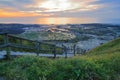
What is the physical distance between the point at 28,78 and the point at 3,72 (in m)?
1.32

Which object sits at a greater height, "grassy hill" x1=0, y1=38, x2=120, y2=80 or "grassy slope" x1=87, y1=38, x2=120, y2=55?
"grassy hill" x1=0, y1=38, x2=120, y2=80

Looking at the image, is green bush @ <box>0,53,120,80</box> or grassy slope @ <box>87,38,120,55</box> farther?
grassy slope @ <box>87,38,120,55</box>

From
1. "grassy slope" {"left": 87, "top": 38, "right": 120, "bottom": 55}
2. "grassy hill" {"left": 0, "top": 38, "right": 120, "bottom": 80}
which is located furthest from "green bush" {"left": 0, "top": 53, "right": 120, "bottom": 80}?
"grassy slope" {"left": 87, "top": 38, "right": 120, "bottom": 55}

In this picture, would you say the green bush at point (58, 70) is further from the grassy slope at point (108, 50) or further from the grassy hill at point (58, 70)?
the grassy slope at point (108, 50)

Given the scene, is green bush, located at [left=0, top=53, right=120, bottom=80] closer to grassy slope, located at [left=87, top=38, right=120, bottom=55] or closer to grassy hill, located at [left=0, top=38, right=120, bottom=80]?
grassy hill, located at [left=0, top=38, right=120, bottom=80]

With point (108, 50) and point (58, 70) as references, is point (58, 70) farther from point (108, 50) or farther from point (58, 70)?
point (108, 50)

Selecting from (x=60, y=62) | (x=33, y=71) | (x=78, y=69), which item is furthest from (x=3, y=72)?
(x=78, y=69)

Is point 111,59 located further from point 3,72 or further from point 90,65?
point 3,72

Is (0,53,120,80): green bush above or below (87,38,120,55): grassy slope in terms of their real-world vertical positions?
above

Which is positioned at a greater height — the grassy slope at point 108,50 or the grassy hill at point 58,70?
the grassy hill at point 58,70

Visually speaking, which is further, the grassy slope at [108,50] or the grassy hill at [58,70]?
the grassy slope at [108,50]

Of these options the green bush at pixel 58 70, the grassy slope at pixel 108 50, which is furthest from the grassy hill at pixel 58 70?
the grassy slope at pixel 108 50

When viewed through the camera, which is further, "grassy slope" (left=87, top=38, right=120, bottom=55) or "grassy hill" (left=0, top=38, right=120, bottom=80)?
"grassy slope" (left=87, top=38, right=120, bottom=55)

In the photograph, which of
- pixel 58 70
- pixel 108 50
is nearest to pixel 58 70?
pixel 58 70
